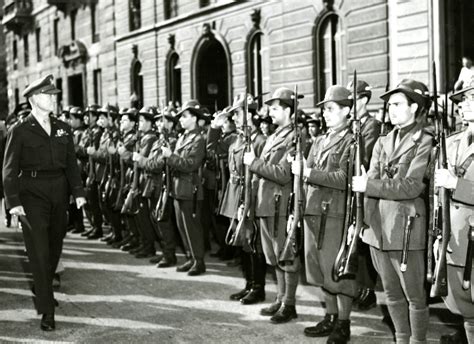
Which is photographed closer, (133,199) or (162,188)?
(162,188)

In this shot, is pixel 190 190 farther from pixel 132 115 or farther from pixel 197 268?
pixel 132 115

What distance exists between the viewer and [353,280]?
18.1 ft

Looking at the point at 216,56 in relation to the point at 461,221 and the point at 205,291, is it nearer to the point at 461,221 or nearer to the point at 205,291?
the point at 205,291

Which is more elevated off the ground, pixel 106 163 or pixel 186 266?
pixel 106 163

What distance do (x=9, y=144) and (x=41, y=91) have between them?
1.99ft

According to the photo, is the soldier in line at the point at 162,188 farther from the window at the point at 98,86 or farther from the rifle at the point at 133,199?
the window at the point at 98,86

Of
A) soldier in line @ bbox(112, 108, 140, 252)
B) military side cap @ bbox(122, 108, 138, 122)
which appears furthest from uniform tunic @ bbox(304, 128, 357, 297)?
military side cap @ bbox(122, 108, 138, 122)

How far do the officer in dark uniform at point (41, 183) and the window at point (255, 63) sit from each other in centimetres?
1271

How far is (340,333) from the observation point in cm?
554

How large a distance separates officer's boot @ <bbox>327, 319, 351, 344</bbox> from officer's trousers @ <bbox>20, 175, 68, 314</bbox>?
8.73ft

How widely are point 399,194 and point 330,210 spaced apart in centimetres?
95

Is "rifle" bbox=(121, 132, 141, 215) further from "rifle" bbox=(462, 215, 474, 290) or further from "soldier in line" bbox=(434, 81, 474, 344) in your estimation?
"rifle" bbox=(462, 215, 474, 290)

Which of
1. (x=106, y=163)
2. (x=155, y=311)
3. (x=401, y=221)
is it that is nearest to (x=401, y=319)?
(x=401, y=221)

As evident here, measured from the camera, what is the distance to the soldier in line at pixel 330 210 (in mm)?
5527
